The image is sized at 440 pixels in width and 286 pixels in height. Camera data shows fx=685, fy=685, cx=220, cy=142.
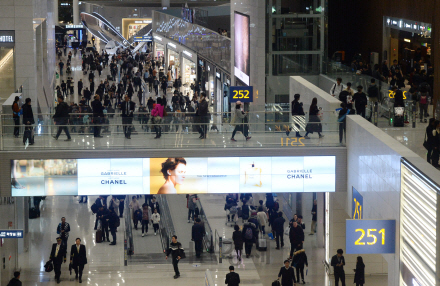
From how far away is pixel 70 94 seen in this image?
42000 millimetres

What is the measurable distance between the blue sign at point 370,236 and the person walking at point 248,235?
290 inches

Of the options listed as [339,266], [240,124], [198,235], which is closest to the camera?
[339,266]

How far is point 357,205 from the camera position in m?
15.9

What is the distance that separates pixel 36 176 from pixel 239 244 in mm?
5824

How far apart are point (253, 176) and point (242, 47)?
43.7 feet

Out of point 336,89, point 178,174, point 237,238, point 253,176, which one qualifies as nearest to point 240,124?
point 253,176

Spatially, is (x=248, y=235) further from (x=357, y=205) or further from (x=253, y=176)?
(x=357, y=205)

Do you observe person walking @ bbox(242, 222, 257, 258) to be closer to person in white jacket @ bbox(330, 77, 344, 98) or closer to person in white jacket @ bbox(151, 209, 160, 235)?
person in white jacket @ bbox(151, 209, 160, 235)

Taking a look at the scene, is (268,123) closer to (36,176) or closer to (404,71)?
(36,176)

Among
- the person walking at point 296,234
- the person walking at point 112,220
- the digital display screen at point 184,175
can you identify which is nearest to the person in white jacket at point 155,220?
the person walking at point 112,220

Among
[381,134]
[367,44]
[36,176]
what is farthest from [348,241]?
[367,44]

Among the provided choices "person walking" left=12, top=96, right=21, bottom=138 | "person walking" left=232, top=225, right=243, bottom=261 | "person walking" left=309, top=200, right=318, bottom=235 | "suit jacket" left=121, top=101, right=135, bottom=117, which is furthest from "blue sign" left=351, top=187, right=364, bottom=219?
"person walking" left=12, top=96, right=21, bottom=138

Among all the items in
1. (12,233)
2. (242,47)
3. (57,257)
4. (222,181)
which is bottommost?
(57,257)

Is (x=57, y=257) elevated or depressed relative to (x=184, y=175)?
depressed
